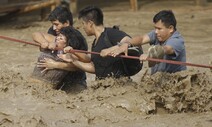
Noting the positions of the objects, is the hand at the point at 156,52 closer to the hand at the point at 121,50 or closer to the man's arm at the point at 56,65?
the hand at the point at 121,50

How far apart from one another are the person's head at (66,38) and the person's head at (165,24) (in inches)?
34.7

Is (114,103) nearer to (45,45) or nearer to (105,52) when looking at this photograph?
(105,52)

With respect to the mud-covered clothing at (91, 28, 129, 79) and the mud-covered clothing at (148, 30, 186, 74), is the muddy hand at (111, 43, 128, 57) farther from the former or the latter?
the mud-covered clothing at (148, 30, 186, 74)

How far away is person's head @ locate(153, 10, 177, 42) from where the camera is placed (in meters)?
5.49

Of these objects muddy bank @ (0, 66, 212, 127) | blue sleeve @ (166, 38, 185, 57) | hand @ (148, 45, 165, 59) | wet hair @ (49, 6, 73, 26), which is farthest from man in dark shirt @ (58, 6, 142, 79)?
hand @ (148, 45, 165, 59)

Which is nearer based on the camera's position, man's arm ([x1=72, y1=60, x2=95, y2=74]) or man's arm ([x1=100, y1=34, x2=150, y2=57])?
man's arm ([x1=100, y1=34, x2=150, y2=57])

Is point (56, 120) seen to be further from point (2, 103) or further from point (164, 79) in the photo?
point (164, 79)

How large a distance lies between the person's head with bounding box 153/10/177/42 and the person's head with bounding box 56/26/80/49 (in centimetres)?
88

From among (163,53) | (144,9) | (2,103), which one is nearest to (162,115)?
(163,53)

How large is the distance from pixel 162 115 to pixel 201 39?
18.5 feet

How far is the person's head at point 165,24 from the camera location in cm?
549

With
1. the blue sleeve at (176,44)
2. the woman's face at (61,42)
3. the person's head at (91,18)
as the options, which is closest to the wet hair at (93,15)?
the person's head at (91,18)

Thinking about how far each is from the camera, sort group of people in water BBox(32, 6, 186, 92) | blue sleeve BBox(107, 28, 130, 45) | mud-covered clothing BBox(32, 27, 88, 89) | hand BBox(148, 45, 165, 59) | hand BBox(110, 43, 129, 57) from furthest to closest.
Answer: mud-covered clothing BBox(32, 27, 88, 89) → blue sleeve BBox(107, 28, 130, 45) → group of people in water BBox(32, 6, 186, 92) → hand BBox(110, 43, 129, 57) → hand BBox(148, 45, 165, 59)

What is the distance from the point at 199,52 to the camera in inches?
377
